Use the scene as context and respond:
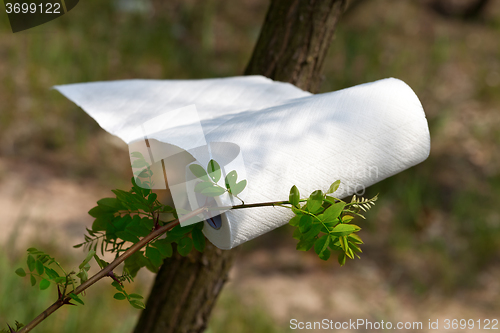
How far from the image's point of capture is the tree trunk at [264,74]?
2.81ft

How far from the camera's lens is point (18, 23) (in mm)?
2314

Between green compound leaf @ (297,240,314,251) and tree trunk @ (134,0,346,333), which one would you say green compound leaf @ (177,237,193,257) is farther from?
tree trunk @ (134,0,346,333)

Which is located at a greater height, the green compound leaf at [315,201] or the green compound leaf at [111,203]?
the green compound leaf at [315,201]

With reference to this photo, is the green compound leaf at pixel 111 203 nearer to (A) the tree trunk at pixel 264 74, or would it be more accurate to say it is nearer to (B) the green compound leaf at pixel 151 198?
(B) the green compound leaf at pixel 151 198

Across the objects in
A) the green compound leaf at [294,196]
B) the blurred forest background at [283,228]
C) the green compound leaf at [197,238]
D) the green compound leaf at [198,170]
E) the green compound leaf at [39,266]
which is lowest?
the blurred forest background at [283,228]

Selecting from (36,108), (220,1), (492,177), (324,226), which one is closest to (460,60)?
(492,177)

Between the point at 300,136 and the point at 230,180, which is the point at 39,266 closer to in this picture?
the point at 230,180

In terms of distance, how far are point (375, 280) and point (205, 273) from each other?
6.20ft

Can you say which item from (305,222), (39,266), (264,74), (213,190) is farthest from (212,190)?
(264,74)

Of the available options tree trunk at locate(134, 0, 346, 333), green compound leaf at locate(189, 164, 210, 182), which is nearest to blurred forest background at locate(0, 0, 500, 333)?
tree trunk at locate(134, 0, 346, 333)

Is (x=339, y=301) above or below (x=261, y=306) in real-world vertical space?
below

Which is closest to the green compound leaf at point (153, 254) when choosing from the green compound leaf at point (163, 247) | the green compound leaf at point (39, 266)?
the green compound leaf at point (163, 247)

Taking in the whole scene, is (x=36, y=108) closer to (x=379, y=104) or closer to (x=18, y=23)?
(x=18, y=23)

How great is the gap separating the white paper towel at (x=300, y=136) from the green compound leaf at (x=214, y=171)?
0.02 meters
